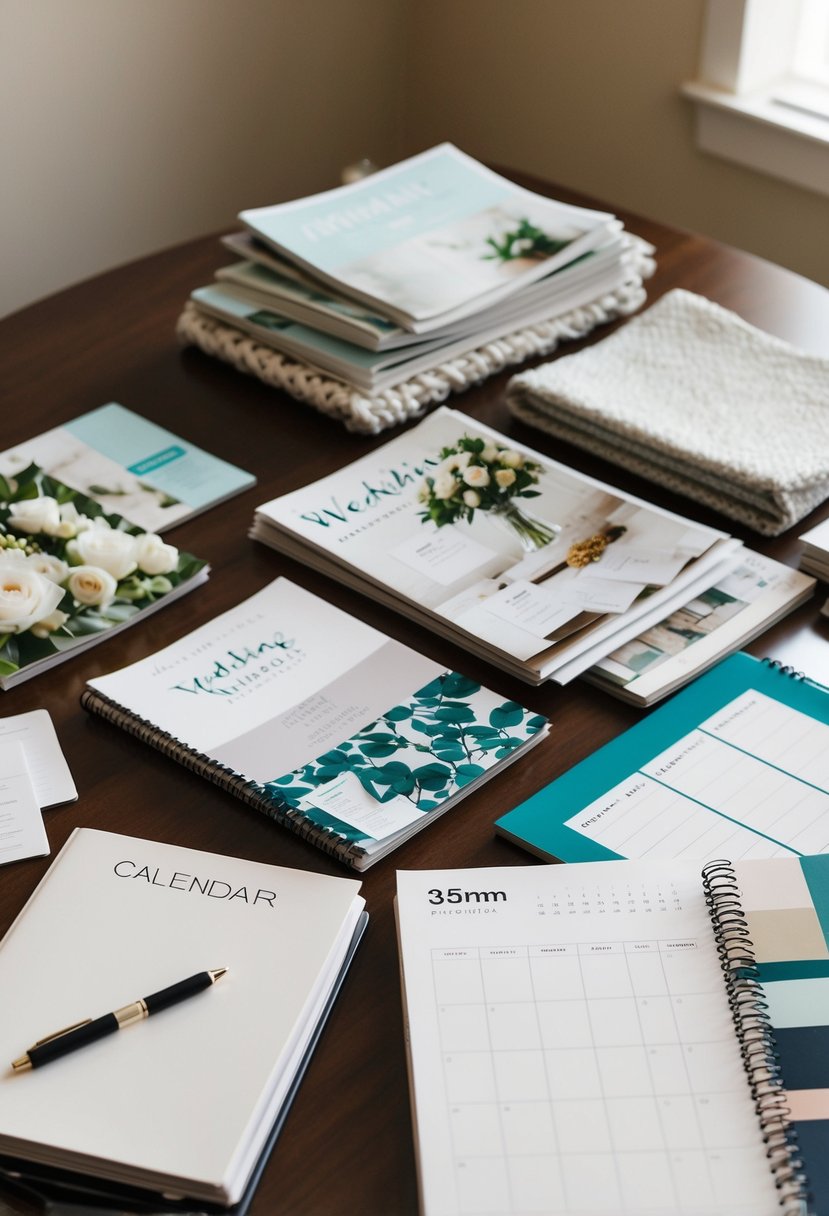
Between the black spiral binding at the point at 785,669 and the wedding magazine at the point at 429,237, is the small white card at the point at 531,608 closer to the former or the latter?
the black spiral binding at the point at 785,669

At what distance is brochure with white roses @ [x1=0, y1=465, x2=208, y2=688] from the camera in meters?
0.99

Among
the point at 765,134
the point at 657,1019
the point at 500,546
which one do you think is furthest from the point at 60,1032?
the point at 765,134

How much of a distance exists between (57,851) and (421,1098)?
309 mm

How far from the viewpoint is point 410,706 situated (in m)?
0.94

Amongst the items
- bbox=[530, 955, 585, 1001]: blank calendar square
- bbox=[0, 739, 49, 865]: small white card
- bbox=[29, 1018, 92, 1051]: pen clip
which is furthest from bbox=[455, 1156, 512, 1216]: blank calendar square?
bbox=[0, 739, 49, 865]: small white card

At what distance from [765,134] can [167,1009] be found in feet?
5.76

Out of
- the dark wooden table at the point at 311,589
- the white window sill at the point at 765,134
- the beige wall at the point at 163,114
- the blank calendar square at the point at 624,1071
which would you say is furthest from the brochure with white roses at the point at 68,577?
the white window sill at the point at 765,134

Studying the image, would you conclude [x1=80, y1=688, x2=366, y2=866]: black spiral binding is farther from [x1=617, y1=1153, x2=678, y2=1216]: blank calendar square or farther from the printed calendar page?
[x1=617, y1=1153, x2=678, y2=1216]: blank calendar square

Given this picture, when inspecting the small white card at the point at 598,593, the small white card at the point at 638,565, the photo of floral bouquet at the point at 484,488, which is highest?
the photo of floral bouquet at the point at 484,488

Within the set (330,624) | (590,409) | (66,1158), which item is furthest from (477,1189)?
(590,409)

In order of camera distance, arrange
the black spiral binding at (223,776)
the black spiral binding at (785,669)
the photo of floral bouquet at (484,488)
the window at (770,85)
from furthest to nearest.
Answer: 1. the window at (770,85)
2. the photo of floral bouquet at (484,488)
3. the black spiral binding at (785,669)
4. the black spiral binding at (223,776)

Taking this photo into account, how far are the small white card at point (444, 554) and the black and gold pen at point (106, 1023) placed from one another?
0.42 m

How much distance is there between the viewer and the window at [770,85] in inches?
77.4

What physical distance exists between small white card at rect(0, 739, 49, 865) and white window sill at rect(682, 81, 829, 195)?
1.57 meters
